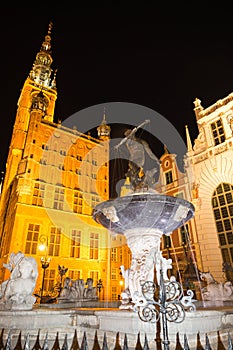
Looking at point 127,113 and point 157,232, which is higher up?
point 127,113

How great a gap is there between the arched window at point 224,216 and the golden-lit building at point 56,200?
38.0 ft

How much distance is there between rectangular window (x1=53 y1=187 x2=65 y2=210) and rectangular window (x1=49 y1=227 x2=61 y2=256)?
2383 millimetres

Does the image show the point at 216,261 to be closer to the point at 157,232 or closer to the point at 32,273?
the point at 157,232

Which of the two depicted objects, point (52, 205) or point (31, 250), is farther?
point (52, 205)

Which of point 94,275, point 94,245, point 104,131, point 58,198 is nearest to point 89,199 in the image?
point 58,198

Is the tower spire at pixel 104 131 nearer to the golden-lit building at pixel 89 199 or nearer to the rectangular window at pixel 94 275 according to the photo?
the golden-lit building at pixel 89 199

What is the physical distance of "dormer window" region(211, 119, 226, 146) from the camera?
19241 millimetres

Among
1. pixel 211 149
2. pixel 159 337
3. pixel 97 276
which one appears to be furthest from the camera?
Answer: pixel 97 276

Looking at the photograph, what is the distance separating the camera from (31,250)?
66.9ft

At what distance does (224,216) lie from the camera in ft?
57.2

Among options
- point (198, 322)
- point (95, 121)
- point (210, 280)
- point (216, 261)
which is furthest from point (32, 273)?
point (95, 121)

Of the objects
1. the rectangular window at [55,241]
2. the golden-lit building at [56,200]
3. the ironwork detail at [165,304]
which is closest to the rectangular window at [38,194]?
the golden-lit building at [56,200]

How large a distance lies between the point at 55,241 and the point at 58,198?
4517mm

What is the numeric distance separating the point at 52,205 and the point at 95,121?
1643 cm
